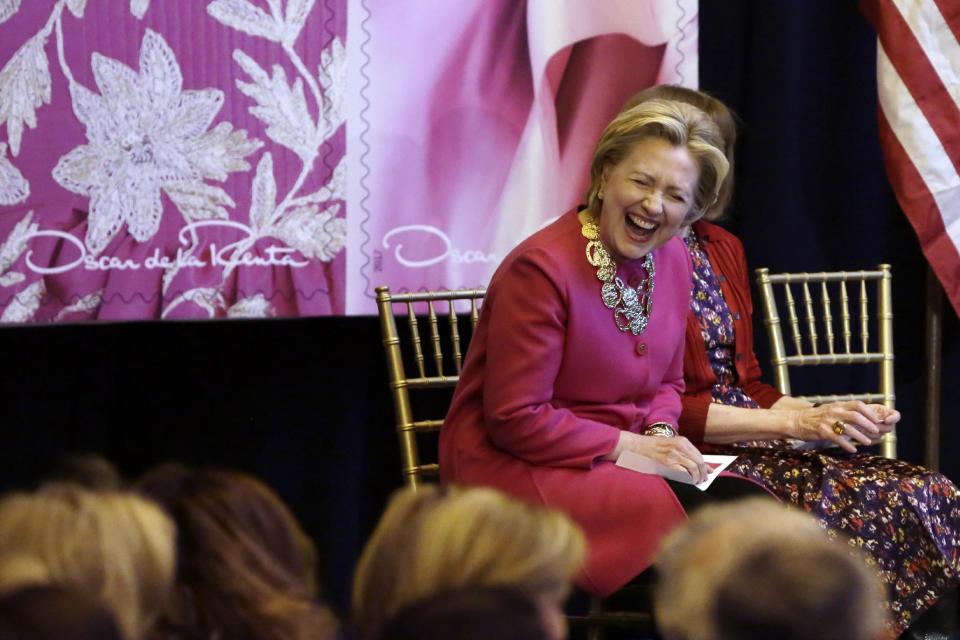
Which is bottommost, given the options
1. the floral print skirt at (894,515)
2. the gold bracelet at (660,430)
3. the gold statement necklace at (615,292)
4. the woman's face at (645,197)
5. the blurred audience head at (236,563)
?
the floral print skirt at (894,515)

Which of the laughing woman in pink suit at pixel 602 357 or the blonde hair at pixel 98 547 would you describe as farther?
the laughing woman in pink suit at pixel 602 357

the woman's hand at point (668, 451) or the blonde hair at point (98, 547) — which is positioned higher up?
the blonde hair at point (98, 547)

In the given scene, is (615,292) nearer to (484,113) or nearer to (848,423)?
(848,423)

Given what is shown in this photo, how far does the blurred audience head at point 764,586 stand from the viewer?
126cm

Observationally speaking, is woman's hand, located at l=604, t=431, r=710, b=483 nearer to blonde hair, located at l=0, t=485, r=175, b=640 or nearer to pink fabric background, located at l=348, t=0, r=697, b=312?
pink fabric background, located at l=348, t=0, r=697, b=312

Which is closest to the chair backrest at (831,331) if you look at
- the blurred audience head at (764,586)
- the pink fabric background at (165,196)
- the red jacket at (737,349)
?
the red jacket at (737,349)

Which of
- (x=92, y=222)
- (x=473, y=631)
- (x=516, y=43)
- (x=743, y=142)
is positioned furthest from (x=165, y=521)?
(x=743, y=142)

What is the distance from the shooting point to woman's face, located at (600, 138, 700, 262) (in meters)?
2.68

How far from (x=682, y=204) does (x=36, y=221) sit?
59.5 inches

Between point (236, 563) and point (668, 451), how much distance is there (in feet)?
4.21

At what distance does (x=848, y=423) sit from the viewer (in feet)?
9.59

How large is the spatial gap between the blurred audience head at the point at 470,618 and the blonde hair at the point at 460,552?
5 centimetres

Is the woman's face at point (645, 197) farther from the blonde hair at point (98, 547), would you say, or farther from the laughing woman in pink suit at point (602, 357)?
the blonde hair at point (98, 547)

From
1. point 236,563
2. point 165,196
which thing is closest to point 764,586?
point 236,563
